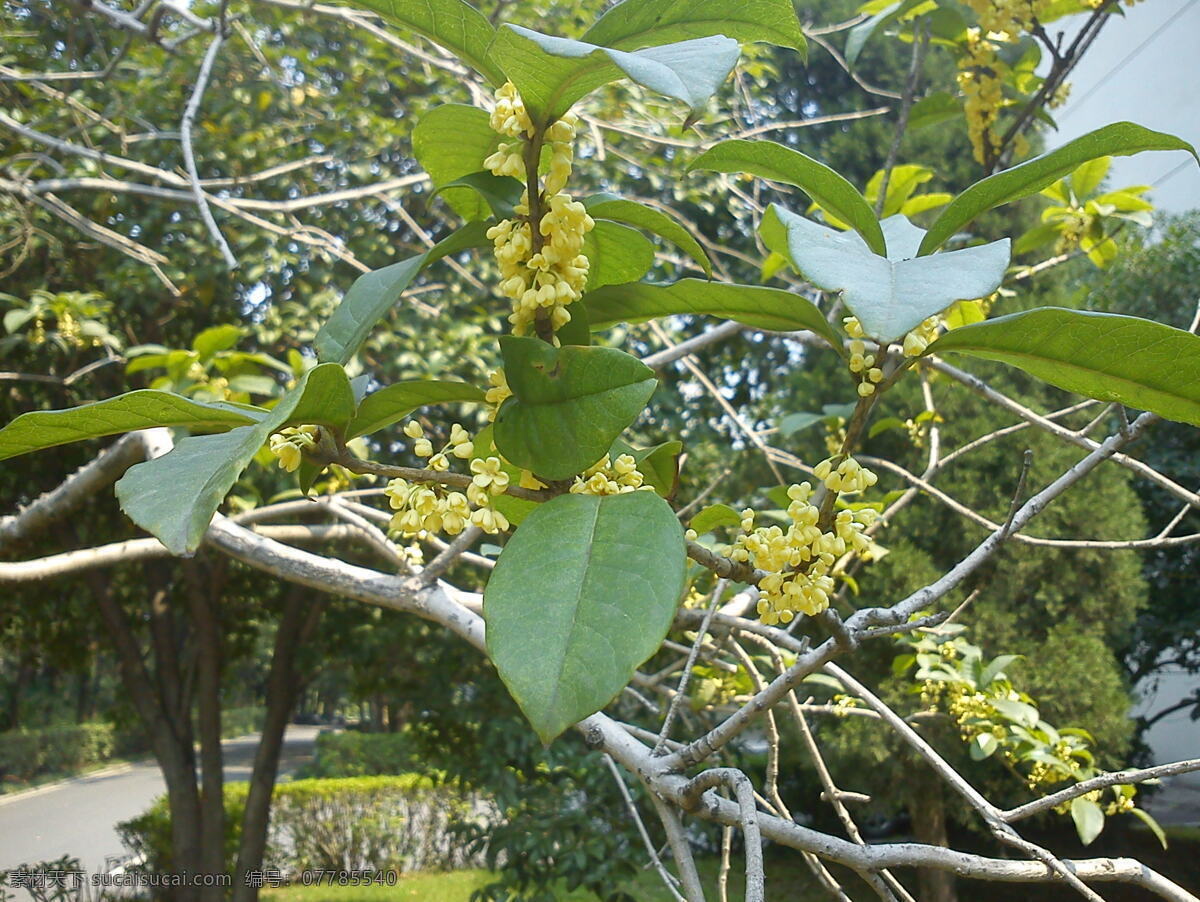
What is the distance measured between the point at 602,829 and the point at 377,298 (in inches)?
133

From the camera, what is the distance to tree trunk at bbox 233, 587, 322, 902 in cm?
511

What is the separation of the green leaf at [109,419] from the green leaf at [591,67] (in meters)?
0.27

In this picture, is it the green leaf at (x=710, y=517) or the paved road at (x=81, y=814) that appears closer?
the green leaf at (x=710, y=517)

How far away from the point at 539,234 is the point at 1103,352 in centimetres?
35

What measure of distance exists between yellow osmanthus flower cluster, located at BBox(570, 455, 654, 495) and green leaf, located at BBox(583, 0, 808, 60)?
10.5 inches

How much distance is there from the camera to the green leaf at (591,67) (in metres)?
0.43

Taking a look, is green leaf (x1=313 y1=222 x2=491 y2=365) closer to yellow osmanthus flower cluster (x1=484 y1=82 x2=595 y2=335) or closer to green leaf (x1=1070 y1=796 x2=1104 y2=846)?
yellow osmanthus flower cluster (x1=484 y1=82 x2=595 y2=335)

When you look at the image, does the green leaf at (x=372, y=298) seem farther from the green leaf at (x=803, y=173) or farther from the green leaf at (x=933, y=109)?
the green leaf at (x=933, y=109)

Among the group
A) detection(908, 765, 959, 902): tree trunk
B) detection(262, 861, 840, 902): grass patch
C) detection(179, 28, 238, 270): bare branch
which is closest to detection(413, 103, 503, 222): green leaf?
detection(179, 28, 238, 270): bare branch

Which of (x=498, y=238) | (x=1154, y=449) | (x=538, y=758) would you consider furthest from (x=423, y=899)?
(x=498, y=238)

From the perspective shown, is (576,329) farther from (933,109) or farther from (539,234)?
(933,109)

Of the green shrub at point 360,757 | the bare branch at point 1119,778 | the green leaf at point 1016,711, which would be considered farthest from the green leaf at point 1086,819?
the green shrub at point 360,757

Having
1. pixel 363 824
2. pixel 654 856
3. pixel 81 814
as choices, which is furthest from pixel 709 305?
pixel 81 814

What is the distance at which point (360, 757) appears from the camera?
10906mm
